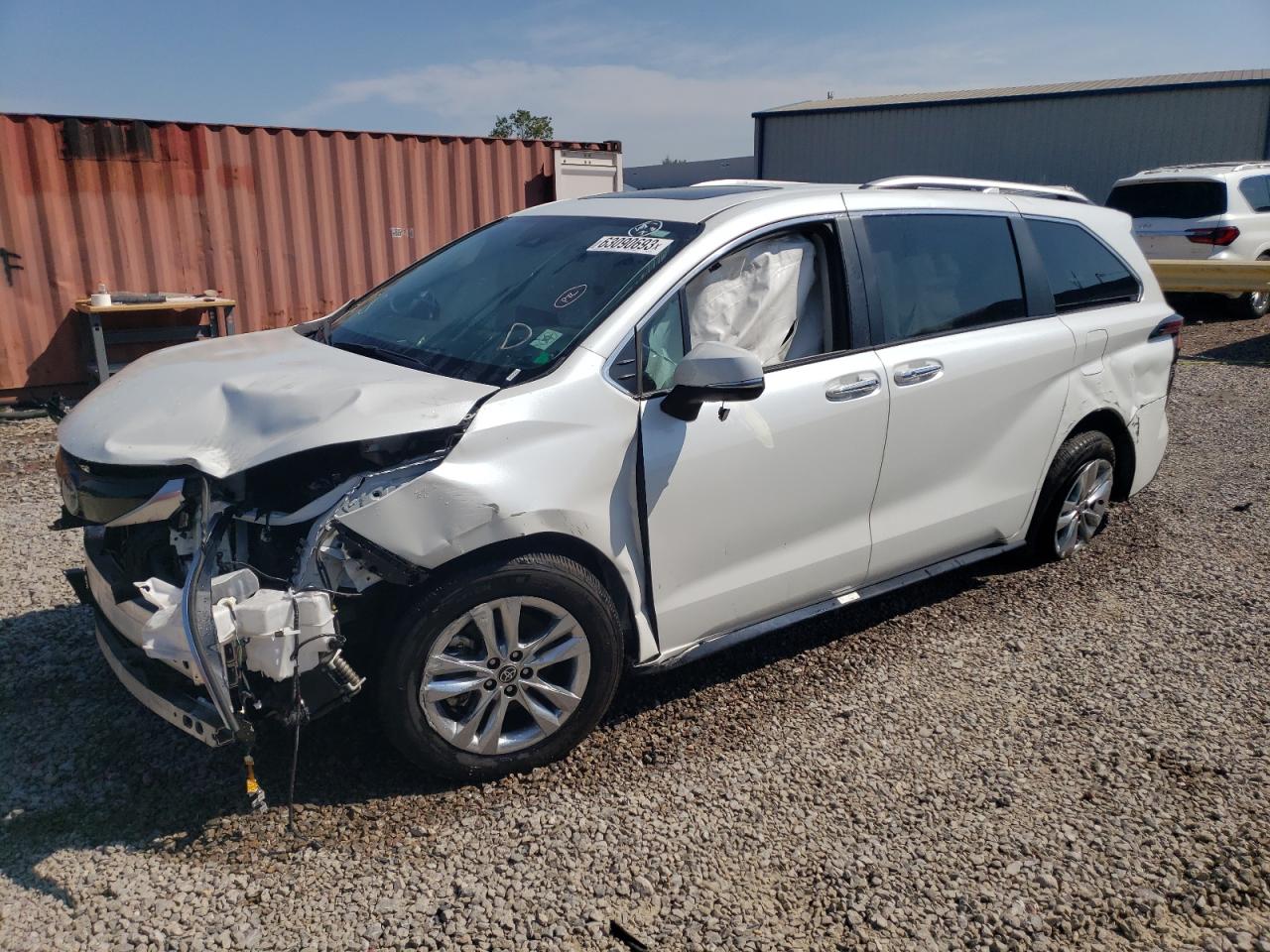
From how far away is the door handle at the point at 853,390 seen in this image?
3555mm

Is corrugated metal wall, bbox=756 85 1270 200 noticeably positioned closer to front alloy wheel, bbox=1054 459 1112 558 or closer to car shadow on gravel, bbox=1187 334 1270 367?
car shadow on gravel, bbox=1187 334 1270 367

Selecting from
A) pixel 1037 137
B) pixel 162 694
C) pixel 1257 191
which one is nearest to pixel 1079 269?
pixel 162 694

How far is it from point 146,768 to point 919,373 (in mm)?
3054

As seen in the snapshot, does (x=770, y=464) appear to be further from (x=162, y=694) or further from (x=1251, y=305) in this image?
(x=1251, y=305)

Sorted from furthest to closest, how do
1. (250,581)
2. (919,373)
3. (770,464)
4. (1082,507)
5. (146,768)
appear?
(1082,507) < (919,373) < (770,464) < (146,768) < (250,581)

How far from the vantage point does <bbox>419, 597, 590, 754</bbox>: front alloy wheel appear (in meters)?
2.93

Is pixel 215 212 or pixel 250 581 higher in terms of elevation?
pixel 215 212

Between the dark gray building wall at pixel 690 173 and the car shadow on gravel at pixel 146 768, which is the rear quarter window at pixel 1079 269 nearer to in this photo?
the car shadow on gravel at pixel 146 768

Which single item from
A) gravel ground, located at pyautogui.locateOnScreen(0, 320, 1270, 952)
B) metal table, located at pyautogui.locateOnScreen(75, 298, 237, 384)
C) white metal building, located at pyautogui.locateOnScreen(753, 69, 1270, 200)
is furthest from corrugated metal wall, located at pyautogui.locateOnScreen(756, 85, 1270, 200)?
gravel ground, located at pyautogui.locateOnScreen(0, 320, 1270, 952)

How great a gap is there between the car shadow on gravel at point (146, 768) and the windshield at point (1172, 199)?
1112 cm

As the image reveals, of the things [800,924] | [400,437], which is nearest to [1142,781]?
[800,924]

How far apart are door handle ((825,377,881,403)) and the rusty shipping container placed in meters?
8.03

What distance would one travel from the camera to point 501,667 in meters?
3.00

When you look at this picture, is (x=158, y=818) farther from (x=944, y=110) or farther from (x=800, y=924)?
(x=944, y=110)
